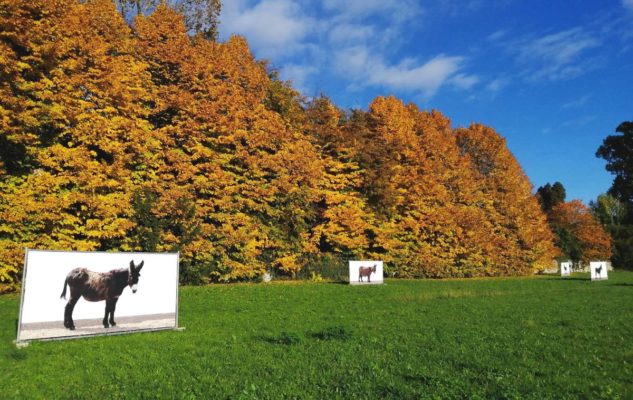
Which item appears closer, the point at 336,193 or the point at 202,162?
the point at 202,162

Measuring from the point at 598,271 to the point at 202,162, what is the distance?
41.9m

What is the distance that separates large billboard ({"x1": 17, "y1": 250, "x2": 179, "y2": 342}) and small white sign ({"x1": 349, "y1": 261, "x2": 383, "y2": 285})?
2163 centimetres

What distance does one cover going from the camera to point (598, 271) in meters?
48.4

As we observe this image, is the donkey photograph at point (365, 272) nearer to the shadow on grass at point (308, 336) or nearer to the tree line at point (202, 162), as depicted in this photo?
the tree line at point (202, 162)

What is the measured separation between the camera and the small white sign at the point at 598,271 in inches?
1871

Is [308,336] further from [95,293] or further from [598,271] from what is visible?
[598,271]

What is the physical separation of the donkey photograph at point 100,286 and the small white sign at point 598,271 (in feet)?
157

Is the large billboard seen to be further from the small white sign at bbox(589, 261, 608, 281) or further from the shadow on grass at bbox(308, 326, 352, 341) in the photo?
the small white sign at bbox(589, 261, 608, 281)

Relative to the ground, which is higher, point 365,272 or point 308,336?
point 365,272

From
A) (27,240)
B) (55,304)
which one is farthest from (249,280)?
(55,304)

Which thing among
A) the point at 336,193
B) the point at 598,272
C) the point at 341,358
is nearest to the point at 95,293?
the point at 341,358

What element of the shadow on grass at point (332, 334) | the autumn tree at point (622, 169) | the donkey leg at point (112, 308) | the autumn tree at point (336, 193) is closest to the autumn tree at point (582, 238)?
the autumn tree at point (622, 169)

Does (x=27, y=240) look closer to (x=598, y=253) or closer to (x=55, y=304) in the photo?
(x=55, y=304)

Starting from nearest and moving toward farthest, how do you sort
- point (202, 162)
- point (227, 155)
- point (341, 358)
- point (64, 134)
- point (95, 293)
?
point (341, 358) → point (95, 293) → point (64, 134) → point (202, 162) → point (227, 155)
